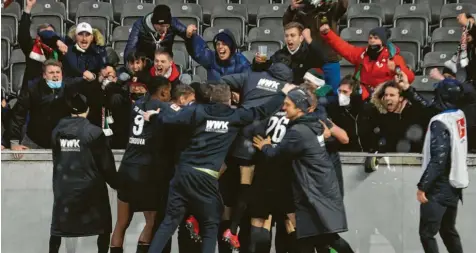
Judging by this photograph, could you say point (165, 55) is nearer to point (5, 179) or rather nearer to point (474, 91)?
point (5, 179)

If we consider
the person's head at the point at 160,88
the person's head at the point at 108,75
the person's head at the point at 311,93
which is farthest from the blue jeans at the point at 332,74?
the person's head at the point at 108,75

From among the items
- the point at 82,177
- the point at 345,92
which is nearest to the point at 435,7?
the point at 345,92

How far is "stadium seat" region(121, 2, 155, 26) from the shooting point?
1421 cm

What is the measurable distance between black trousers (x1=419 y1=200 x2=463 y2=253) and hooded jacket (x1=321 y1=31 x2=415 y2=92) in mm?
1658

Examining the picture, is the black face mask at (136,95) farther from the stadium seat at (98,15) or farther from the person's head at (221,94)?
the stadium seat at (98,15)

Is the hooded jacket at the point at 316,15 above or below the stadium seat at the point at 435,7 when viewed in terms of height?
below

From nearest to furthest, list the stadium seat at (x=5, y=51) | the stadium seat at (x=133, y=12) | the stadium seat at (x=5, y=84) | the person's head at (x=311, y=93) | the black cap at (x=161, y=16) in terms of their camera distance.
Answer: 1. the person's head at (x=311, y=93)
2. the black cap at (x=161, y=16)
3. the stadium seat at (x=5, y=84)
4. the stadium seat at (x=5, y=51)
5. the stadium seat at (x=133, y=12)

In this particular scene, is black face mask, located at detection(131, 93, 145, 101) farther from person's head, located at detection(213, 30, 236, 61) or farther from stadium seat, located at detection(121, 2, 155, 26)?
stadium seat, located at detection(121, 2, 155, 26)

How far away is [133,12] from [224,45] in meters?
4.14

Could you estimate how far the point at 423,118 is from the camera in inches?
420

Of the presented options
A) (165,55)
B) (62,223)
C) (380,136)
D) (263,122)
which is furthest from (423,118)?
(62,223)

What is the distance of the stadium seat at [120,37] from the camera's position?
13539mm

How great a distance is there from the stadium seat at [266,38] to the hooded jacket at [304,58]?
253 cm

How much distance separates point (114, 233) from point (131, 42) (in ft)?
7.03
